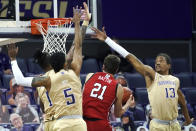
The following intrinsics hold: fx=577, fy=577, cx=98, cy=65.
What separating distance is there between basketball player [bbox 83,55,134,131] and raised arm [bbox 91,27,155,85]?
1.64 feet

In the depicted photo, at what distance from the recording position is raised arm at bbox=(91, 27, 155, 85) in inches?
290

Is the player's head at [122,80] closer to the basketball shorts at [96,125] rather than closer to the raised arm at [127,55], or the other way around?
the raised arm at [127,55]

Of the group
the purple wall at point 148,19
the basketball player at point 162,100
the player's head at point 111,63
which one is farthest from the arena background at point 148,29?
the player's head at point 111,63

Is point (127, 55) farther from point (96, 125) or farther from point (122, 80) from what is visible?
point (122, 80)

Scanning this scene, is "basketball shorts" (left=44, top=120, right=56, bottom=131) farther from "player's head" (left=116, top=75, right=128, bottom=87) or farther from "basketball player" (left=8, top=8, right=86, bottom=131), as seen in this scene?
"player's head" (left=116, top=75, right=128, bottom=87)

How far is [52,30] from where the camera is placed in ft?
26.9

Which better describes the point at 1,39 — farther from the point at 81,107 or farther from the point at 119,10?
the point at 119,10

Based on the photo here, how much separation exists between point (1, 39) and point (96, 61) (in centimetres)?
582

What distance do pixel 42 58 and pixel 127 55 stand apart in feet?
4.62

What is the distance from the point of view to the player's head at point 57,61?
248 inches

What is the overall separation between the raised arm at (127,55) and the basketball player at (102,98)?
0.50 metres

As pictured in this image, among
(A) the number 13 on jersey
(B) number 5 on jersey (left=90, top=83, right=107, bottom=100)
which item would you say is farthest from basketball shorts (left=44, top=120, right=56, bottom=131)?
(A) the number 13 on jersey

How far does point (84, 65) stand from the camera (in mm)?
13398

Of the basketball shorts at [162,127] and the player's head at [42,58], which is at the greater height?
the player's head at [42,58]
